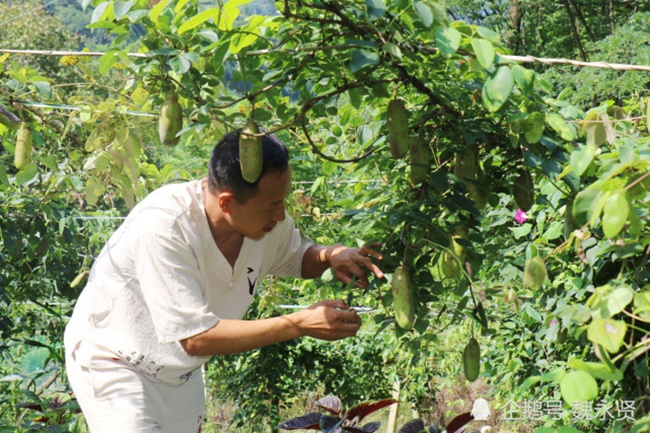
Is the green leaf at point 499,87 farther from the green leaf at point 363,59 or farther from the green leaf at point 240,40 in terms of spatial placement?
the green leaf at point 240,40

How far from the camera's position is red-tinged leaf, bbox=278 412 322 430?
263cm

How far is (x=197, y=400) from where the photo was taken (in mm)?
2320

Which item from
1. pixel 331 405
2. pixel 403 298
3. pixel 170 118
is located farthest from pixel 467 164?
pixel 331 405

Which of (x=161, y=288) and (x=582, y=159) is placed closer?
(x=582, y=159)

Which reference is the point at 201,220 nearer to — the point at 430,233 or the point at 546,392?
the point at 430,233

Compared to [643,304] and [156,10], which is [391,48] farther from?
[643,304]

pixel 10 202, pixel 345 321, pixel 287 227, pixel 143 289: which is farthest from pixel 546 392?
pixel 10 202

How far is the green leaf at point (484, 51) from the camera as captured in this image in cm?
152

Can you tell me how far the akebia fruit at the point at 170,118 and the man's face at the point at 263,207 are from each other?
22 cm

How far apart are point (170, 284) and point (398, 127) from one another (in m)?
0.61

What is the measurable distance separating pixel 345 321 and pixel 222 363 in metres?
2.94

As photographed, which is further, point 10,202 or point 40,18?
point 40,18

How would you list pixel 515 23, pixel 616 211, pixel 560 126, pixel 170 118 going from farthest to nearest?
pixel 515 23 → pixel 170 118 → pixel 560 126 → pixel 616 211

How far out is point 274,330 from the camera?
1885mm
